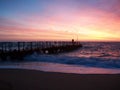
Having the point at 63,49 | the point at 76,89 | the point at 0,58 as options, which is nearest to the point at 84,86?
the point at 76,89

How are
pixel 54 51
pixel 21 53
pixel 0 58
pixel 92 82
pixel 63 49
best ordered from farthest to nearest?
pixel 63 49 < pixel 54 51 < pixel 21 53 < pixel 0 58 < pixel 92 82

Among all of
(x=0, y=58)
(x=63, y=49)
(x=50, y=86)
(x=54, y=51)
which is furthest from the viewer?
(x=63, y=49)

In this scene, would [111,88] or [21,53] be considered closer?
[111,88]

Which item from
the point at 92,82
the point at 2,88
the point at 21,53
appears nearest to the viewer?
the point at 2,88

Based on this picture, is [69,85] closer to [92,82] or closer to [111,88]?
[92,82]

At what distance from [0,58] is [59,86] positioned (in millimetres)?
14196

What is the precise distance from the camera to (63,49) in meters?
36.9

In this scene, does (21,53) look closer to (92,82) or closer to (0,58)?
(0,58)

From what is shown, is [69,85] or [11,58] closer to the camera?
[69,85]

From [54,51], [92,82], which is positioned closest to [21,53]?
[54,51]

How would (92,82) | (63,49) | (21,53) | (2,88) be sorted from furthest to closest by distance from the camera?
(63,49), (21,53), (92,82), (2,88)

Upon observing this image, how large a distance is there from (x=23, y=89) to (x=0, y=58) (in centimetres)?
1414

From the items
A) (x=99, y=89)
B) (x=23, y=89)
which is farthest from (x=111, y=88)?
(x=23, y=89)

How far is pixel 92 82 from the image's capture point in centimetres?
665
